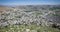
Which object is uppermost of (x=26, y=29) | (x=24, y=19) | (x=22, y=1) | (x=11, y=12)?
(x=22, y=1)

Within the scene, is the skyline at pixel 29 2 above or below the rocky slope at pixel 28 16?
→ above

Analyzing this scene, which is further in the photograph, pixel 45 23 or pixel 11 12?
pixel 11 12

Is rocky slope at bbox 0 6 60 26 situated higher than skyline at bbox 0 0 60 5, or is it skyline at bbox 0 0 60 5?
skyline at bbox 0 0 60 5

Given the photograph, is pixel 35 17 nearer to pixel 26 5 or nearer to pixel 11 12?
pixel 26 5

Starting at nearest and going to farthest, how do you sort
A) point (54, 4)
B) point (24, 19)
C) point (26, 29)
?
point (26, 29)
point (24, 19)
point (54, 4)

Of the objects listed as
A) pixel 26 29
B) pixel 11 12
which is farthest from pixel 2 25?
pixel 26 29

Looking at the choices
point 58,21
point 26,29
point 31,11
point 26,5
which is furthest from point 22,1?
point 58,21

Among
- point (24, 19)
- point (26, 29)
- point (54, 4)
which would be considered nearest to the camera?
point (26, 29)

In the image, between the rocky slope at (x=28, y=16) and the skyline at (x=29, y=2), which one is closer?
the rocky slope at (x=28, y=16)

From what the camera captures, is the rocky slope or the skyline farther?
the skyline

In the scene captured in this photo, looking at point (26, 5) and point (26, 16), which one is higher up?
point (26, 5)

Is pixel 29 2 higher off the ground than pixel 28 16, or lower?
higher
